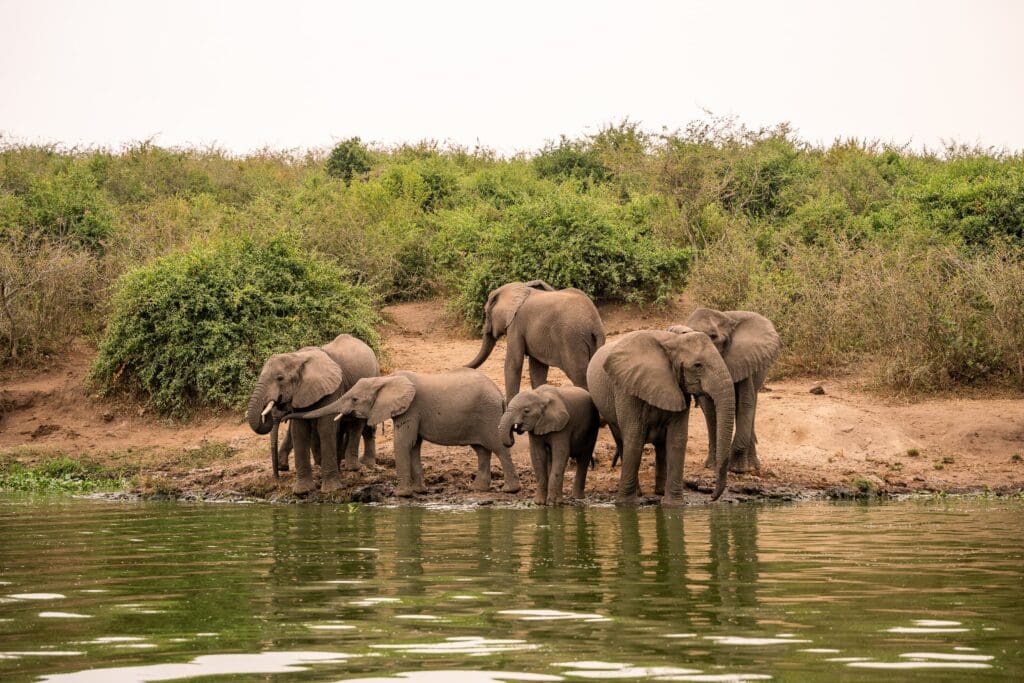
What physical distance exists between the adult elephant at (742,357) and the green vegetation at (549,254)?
3815mm

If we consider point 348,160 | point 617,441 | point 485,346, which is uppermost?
point 348,160

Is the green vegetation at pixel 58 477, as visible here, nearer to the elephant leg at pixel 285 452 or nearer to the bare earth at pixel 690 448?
the bare earth at pixel 690 448

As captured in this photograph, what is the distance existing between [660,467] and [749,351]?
1485 millimetres

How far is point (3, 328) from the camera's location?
2100cm

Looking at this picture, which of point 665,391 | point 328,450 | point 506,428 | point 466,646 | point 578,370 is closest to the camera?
point 466,646

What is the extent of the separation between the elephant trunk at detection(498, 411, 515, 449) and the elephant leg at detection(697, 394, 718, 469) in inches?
72.2

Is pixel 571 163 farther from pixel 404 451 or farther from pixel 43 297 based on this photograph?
pixel 404 451

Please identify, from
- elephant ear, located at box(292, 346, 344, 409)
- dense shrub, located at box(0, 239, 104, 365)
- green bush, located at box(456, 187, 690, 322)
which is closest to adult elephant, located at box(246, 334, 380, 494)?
elephant ear, located at box(292, 346, 344, 409)

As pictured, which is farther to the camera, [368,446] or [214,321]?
[214,321]

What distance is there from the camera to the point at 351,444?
15594 millimetres

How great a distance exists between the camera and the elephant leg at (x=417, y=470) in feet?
48.1

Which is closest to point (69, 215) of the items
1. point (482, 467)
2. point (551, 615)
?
point (482, 467)

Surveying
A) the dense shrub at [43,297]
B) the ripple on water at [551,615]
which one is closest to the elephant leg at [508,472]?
the ripple on water at [551,615]

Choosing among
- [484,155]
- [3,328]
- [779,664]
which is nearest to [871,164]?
[484,155]
